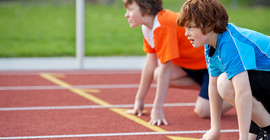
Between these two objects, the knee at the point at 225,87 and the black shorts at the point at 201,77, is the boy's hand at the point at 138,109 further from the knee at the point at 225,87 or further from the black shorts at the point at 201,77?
the knee at the point at 225,87

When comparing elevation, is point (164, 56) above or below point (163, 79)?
above

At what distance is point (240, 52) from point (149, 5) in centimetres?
149

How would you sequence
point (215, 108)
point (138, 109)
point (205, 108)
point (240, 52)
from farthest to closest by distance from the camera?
point (138, 109)
point (205, 108)
point (215, 108)
point (240, 52)

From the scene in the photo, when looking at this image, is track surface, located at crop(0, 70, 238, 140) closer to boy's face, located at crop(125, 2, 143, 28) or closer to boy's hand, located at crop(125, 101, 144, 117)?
boy's hand, located at crop(125, 101, 144, 117)

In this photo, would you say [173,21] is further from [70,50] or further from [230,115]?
[70,50]

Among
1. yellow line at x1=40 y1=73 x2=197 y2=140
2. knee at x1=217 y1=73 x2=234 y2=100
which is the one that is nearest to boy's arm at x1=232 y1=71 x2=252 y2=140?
knee at x1=217 y1=73 x2=234 y2=100

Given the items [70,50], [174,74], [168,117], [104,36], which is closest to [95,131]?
[168,117]

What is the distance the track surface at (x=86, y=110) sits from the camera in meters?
3.83

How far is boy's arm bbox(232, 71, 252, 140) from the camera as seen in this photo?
286cm

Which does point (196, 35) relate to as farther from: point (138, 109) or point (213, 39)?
point (138, 109)

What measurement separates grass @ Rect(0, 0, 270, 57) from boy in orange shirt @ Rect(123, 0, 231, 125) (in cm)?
477

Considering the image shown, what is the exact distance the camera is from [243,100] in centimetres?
287

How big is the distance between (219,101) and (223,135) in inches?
21.7

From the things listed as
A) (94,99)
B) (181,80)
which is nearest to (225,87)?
(181,80)
